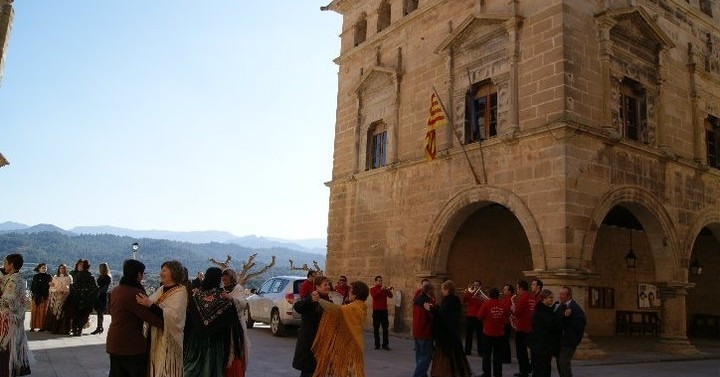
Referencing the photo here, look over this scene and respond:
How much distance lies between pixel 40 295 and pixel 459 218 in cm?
1016

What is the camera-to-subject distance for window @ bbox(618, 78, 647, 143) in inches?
539

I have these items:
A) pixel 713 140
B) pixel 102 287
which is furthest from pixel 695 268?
pixel 102 287

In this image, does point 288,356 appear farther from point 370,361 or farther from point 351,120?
point 351,120

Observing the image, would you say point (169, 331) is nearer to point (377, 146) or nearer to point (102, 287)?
point (102, 287)

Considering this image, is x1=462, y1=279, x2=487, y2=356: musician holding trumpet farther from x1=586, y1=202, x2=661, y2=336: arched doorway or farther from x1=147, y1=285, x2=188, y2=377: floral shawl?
x1=147, y1=285, x2=188, y2=377: floral shawl

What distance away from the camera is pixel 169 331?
4859mm

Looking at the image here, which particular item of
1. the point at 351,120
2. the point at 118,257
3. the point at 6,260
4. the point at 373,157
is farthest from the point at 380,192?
the point at 118,257

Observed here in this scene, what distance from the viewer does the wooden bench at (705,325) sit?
62.1 ft

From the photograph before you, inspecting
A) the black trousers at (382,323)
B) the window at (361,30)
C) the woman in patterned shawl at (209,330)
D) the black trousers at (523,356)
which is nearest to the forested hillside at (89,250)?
the window at (361,30)

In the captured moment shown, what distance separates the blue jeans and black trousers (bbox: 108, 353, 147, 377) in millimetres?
4021

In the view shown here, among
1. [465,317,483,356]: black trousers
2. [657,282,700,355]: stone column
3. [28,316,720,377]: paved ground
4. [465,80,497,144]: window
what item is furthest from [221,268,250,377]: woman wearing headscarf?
[657,282,700,355]: stone column

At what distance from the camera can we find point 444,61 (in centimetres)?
1509

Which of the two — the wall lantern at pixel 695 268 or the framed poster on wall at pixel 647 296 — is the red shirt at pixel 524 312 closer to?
the wall lantern at pixel 695 268

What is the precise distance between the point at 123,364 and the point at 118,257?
613 feet
